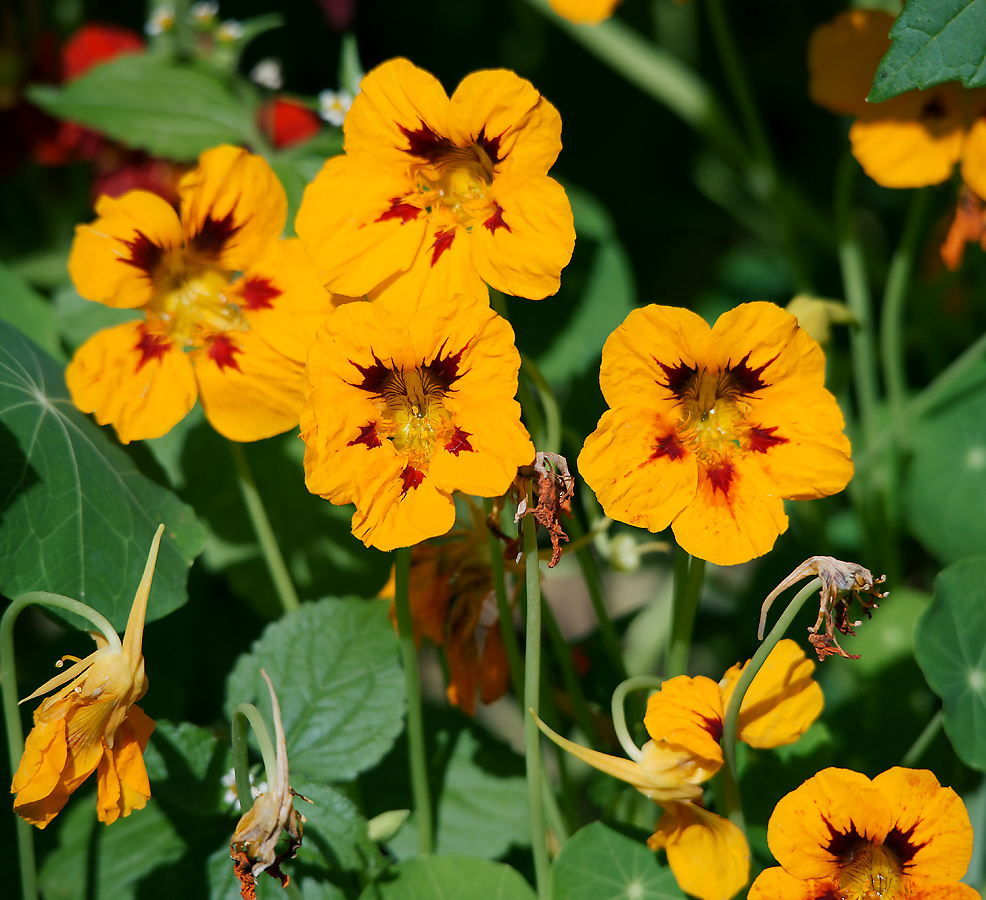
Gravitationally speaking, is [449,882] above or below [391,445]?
below

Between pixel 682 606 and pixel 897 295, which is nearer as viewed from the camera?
pixel 682 606

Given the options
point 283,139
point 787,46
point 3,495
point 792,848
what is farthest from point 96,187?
point 787,46

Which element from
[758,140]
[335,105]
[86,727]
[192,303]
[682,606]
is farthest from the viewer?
[758,140]

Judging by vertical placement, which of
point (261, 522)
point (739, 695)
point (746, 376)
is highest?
point (746, 376)

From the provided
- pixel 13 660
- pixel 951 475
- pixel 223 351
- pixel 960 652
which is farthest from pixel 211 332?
pixel 951 475

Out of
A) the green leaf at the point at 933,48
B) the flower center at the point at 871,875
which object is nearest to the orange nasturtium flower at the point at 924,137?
the green leaf at the point at 933,48

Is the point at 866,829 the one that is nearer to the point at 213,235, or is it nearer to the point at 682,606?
the point at 682,606

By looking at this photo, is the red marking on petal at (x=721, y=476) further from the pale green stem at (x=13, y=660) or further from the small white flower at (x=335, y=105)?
the small white flower at (x=335, y=105)
